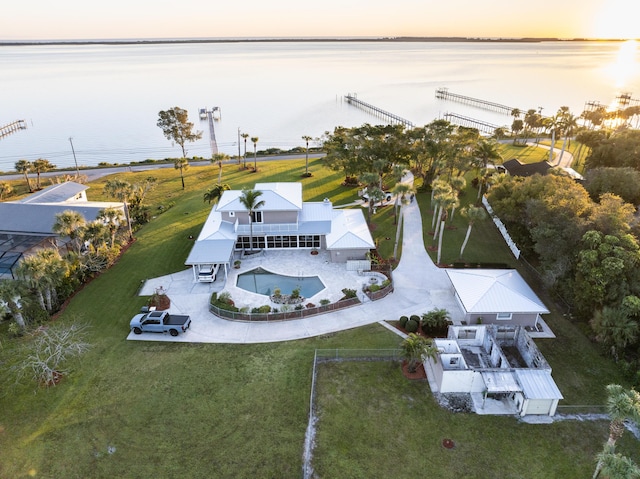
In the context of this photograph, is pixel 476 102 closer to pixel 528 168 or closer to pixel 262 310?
pixel 528 168

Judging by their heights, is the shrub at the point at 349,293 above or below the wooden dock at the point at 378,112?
below

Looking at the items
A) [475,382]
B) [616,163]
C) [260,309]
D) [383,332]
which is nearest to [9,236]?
[260,309]

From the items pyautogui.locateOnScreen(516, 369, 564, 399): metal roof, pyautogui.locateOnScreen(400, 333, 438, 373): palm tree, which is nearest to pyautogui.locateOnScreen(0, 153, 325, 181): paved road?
pyautogui.locateOnScreen(400, 333, 438, 373): palm tree

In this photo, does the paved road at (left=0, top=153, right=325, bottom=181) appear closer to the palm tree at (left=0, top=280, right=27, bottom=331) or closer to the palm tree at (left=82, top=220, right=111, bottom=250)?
the palm tree at (left=82, top=220, right=111, bottom=250)

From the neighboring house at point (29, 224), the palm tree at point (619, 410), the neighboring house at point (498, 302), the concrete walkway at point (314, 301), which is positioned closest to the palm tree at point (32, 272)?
the neighboring house at point (29, 224)

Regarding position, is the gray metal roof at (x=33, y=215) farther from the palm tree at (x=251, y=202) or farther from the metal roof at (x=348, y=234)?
the metal roof at (x=348, y=234)

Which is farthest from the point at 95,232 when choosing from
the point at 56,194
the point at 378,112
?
the point at 378,112
